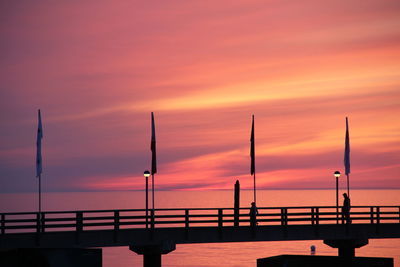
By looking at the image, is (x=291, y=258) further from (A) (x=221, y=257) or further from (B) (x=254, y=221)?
(A) (x=221, y=257)

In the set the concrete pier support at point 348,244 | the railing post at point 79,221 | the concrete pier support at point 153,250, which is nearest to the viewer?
the railing post at point 79,221

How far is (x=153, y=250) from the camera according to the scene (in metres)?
37.5

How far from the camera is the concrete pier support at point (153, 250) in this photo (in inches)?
1473

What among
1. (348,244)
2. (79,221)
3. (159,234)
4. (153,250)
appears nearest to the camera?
(79,221)

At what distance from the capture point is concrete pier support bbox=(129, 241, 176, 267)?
37.4 meters

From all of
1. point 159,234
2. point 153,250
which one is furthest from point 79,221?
point 159,234

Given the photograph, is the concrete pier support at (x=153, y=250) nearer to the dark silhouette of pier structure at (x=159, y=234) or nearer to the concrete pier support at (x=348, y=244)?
the dark silhouette of pier structure at (x=159, y=234)

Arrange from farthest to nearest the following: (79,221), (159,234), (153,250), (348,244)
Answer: (348,244)
(159,234)
(153,250)
(79,221)

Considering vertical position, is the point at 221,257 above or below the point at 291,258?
below

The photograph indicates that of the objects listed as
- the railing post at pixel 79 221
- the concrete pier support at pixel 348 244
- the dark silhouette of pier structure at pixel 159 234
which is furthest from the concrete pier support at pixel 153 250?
the concrete pier support at pixel 348 244

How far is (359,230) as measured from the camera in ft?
139

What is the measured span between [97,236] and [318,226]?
37.1 feet

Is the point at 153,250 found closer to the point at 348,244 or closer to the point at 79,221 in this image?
the point at 79,221

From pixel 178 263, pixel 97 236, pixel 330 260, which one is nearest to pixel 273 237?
pixel 330 260
